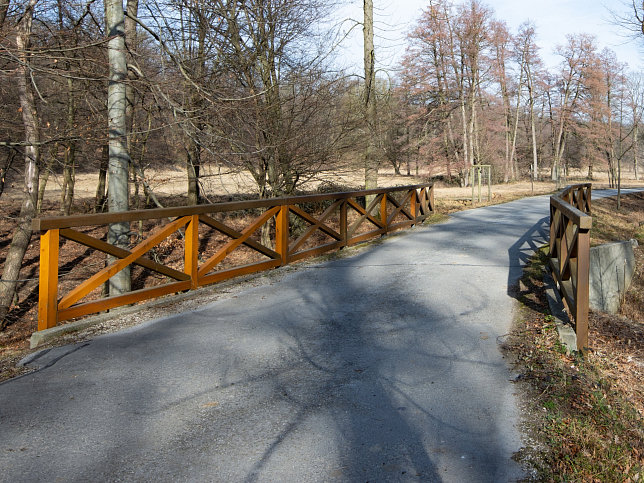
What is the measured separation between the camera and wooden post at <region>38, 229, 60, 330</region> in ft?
18.1

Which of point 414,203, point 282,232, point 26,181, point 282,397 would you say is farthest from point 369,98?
point 282,397

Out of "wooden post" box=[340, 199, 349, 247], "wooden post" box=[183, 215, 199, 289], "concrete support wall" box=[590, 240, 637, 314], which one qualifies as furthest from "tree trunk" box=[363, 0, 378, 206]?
"wooden post" box=[183, 215, 199, 289]

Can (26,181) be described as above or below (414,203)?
above

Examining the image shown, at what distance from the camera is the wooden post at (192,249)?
7.28 metres

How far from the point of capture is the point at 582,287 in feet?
17.8

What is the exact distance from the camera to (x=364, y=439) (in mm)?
3562

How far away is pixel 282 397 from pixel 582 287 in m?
3.13

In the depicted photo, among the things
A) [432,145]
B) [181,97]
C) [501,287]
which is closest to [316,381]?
[501,287]

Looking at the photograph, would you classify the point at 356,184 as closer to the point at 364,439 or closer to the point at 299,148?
the point at 299,148

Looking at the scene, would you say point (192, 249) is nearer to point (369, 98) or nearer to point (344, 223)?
point (344, 223)

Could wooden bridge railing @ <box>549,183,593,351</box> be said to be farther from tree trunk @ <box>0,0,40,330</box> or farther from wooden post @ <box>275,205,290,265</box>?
tree trunk @ <box>0,0,40,330</box>

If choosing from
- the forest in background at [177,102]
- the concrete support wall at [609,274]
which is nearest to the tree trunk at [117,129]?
the forest in background at [177,102]

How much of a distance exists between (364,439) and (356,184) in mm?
13439

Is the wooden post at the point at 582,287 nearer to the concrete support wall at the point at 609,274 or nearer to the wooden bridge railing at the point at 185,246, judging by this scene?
the concrete support wall at the point at 609,274
